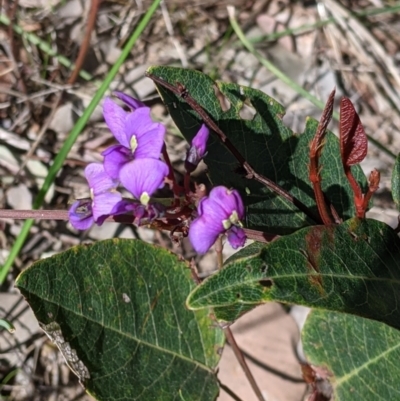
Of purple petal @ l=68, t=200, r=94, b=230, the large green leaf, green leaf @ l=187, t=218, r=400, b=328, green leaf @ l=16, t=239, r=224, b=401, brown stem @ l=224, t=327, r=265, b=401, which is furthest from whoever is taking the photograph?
brown stem @ l=224, t=327, r=265, b=401

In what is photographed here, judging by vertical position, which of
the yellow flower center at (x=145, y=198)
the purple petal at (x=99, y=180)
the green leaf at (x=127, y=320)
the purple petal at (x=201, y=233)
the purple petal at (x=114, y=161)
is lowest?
the green leaf at (x=127, y=320)

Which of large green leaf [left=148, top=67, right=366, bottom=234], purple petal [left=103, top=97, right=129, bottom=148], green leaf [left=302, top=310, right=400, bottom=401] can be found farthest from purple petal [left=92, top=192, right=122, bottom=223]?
green leaf [left=302, top=310, right=400, bottom=401]

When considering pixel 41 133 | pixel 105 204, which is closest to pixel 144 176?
pixel 105 204

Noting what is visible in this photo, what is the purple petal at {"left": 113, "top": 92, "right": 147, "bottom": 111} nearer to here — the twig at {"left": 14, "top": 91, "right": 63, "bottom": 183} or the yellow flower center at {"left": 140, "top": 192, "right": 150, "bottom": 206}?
the yellow flower center at {"left": 140, "top": 192, "right": 150, "bottom": 206}

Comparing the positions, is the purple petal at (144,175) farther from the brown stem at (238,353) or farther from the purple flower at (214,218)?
the brown stem at (238,353)

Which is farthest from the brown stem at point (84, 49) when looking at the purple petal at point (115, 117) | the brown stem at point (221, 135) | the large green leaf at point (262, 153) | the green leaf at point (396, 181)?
the green leaf at point (396, 181)

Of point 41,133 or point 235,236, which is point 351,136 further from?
point 41,133
